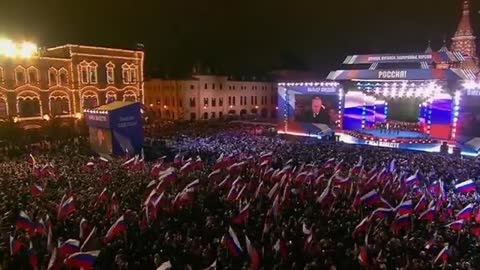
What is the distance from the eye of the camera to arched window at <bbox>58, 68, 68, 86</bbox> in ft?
135

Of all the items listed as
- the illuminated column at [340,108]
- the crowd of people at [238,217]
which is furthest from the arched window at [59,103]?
the illuminated column at [340,108]

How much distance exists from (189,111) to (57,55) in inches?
840

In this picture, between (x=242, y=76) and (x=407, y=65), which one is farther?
(x=242, y=76)

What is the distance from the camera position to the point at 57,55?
41469mm

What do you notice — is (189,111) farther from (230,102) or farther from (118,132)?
(118,132)

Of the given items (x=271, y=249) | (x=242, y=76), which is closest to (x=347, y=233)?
(x=271, y=249)

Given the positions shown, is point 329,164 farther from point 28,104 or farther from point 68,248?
point 28,104

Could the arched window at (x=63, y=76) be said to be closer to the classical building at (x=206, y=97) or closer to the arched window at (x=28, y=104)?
the arched window at (x=28, y=104)

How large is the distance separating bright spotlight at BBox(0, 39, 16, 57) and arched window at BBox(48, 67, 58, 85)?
4.07m

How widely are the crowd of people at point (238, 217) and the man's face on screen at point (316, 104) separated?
17293mm

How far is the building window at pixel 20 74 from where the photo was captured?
3716cm

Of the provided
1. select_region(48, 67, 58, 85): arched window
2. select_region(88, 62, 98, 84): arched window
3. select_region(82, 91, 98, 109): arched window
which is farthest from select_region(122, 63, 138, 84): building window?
select_region(48, 67, 58, 85): arched window

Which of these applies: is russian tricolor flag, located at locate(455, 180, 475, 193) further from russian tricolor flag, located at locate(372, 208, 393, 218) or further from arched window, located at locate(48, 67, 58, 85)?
arched window, located at locate(48, 67, 58, 85)

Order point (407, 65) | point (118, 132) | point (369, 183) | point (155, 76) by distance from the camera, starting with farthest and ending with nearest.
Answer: point (155, 76), point (407, 65), point (118, 132), point (369, 183)
